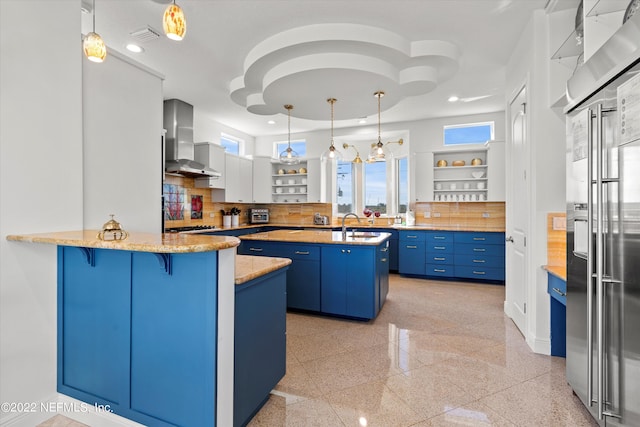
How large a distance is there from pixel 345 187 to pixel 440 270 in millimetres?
2817

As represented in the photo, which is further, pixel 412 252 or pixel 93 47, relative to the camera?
pixel 412 252

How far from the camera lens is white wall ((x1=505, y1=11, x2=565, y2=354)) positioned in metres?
2.71

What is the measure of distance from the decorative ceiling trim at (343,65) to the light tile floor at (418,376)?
271 cm

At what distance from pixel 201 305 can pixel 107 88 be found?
6.38ft

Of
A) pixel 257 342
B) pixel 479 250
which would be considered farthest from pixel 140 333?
pixel 479 250

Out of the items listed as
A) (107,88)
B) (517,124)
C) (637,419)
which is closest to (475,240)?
(517,124)

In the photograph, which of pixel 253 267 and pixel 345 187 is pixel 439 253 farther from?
pixel 253 267

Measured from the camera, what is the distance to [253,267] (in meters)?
1.92

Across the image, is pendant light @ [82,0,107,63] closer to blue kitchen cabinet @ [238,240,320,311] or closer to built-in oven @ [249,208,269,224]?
blue kitchen cabinet @ [238,240,320,311]

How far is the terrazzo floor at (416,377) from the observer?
6.16 ft

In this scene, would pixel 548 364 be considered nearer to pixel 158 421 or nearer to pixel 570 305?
pixel 570 305

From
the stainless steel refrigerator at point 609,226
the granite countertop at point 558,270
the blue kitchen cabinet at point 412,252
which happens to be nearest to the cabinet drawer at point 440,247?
the blue kitchen cabinet at point 412,252

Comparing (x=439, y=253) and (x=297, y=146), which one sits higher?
(x=297, y=146)

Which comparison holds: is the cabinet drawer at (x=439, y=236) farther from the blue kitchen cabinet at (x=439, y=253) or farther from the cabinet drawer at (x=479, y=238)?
the cabinet drawer at (x=479, y=238)
